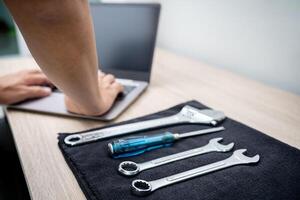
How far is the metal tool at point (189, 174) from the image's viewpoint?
32 cm

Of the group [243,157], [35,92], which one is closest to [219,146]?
[243,157]

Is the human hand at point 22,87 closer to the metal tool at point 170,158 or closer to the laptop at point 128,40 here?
the laptop at point 128,40

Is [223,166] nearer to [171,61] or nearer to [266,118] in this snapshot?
[266,118]

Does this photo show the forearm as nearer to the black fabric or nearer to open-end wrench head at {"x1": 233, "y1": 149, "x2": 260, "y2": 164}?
the black fabric

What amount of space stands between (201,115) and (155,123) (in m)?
0.10

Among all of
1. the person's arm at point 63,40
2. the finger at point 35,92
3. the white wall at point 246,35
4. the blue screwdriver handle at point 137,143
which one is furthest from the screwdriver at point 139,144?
the white wall at point 246,35

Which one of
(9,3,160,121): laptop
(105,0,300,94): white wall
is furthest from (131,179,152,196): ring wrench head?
(105,0,300,94): white wall

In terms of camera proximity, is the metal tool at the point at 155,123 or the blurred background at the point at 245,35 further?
the blurred background at the point at 245,35

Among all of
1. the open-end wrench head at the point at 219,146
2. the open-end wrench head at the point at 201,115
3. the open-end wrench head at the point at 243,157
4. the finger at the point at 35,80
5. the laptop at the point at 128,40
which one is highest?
the laptop at the point at 128,40

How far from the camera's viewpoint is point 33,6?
312 millimetres

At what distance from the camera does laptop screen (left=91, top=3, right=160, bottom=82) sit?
2.26 ft

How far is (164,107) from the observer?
0.58 metres

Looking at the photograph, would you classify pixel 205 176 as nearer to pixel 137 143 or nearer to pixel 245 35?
pixel 137 143

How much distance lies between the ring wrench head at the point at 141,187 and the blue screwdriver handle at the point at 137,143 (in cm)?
7
